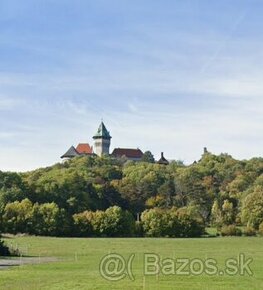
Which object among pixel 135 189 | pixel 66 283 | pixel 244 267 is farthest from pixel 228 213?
pixel 66 283

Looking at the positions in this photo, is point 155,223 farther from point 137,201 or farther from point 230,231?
point 137,201

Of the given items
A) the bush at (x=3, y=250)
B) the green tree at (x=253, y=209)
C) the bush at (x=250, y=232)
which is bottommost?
the bush at (x=3, y=250)

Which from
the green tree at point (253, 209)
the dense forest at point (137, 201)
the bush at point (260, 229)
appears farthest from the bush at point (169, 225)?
the green tree at point (253, 209)

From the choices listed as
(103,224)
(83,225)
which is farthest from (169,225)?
(83,225)

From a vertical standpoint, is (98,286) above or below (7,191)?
below

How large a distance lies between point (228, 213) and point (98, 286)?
110 m

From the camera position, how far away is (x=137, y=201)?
516 ft

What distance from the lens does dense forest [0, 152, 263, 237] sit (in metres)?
116

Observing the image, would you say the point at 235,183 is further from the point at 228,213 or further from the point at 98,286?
the point at 98,286

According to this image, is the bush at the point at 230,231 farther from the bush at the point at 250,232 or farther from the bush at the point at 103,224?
the bush at the point at 103,224

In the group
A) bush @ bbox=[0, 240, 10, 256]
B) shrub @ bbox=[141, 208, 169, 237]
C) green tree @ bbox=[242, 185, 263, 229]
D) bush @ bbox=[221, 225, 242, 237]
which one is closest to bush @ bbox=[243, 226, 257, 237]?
bush @ bbox=[221, 225, 242, 237]

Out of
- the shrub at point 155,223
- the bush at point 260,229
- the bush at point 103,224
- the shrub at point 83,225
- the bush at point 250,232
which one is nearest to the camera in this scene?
the shrub at point 83,225

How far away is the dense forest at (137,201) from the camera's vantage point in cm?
11581

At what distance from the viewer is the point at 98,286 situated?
109 feet
